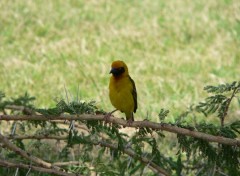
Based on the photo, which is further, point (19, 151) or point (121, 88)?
point (121, 88)

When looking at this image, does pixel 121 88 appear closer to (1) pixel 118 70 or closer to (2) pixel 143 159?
(1) pixel 118 70

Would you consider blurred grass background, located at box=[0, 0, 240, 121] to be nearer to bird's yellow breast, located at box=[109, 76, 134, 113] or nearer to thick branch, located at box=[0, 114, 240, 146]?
bird's yellow breast, located at box=[109, 76, 134, 113]

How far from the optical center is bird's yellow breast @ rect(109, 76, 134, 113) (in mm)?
4023

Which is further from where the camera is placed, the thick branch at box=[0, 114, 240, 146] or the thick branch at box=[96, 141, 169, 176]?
the thick branch at box=[96, 141, 169, 176]

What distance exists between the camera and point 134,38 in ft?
28.4

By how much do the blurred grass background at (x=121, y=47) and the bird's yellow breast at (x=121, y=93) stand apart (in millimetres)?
2017

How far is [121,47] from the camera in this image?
826cm

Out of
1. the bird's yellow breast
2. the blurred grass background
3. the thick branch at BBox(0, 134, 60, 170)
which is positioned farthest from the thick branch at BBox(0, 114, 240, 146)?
the blurred grass background

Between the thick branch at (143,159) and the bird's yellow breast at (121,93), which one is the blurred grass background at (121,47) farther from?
the thick branch at (143,159)

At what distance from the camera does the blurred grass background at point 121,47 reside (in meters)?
6.97

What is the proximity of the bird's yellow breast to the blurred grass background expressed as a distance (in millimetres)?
2017

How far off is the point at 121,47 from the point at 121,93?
4.29 meters

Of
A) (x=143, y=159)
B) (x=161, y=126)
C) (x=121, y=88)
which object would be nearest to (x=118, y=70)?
(x=121, y=88)

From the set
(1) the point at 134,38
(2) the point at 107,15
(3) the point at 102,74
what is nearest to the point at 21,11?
(2) the point at 107,15
